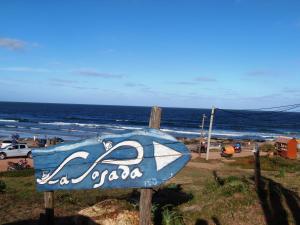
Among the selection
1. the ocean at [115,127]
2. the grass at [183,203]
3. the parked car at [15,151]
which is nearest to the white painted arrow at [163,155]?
the grass at [183,203]

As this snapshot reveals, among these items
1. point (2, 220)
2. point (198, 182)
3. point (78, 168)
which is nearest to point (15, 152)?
point (198, 182)

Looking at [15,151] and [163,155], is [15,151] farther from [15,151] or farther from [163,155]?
[163,155]

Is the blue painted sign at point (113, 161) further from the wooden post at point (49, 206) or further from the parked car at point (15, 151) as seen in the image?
the parked car at point (15, 151)

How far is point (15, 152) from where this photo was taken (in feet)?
138

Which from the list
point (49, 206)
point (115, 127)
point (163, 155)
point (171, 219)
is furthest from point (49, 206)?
point (115, 127)

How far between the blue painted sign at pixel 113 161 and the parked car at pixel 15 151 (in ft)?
119

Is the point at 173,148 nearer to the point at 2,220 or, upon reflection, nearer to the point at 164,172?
the point at 164,172

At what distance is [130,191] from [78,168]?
1059cm

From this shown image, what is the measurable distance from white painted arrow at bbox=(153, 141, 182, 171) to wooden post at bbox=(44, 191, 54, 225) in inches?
81.8

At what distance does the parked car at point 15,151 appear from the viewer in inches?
1636

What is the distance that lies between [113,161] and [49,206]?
5.39ft

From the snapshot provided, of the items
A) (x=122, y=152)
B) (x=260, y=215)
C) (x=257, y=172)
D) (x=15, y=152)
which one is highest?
(x=122, y=152)

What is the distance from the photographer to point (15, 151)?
4203 centimetres

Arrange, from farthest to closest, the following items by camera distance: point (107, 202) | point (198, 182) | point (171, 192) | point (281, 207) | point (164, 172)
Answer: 1. point (198, 182)
2. point (171, 192)
3. point (281, 207)
4. point (107, 202)
5. point (164, 172)
